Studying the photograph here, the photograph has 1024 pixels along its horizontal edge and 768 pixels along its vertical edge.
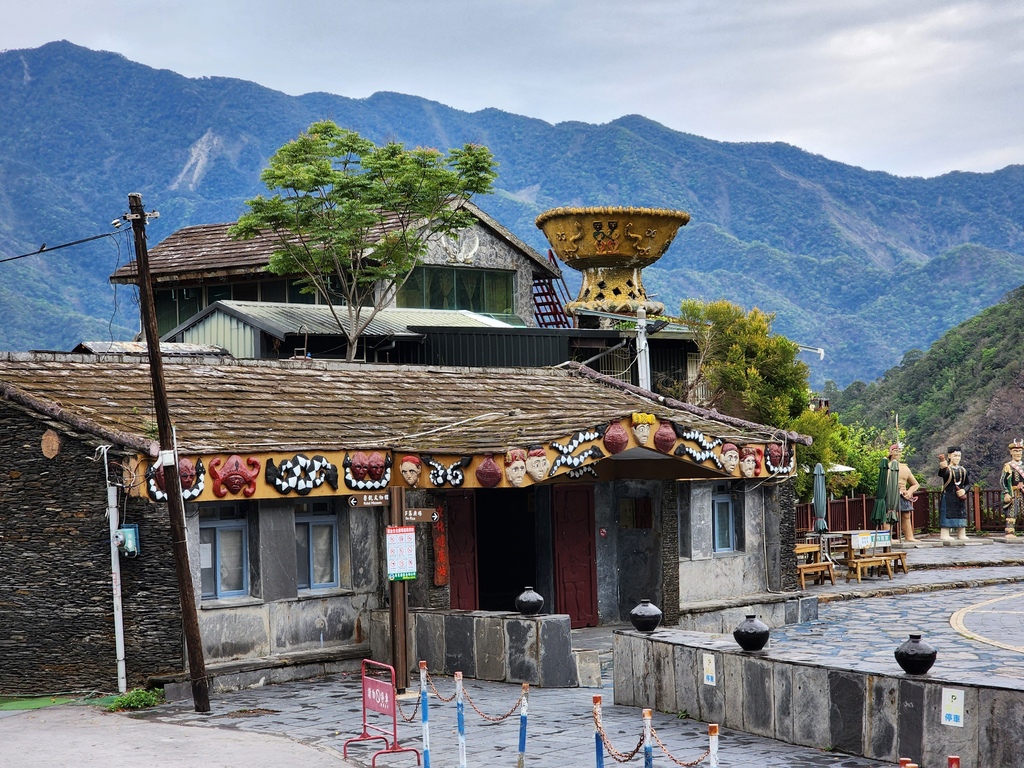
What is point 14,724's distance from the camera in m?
15.5

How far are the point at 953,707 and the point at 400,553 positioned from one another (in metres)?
7.36

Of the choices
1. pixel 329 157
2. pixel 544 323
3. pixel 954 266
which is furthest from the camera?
pixel 954 266

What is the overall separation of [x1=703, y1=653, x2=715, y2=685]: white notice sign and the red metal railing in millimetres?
22701

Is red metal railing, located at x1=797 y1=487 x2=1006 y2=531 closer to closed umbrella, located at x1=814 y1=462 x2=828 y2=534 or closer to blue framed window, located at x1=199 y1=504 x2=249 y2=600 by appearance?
closed umbrella, located at x1=814 y1=462 x2=828 y2=534

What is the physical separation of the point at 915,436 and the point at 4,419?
5929 cm

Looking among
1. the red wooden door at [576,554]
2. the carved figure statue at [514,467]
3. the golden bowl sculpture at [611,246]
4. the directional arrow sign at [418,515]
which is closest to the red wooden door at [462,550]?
the red wooden door at [576,554]

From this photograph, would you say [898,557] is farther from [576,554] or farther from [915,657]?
[915,657]

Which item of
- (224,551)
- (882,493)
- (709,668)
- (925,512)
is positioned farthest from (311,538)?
(925,512)

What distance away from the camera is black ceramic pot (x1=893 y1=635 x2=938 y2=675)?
12312 millimetres

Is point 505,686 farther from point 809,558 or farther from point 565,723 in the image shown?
point 809,558

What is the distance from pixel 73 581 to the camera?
17281mm

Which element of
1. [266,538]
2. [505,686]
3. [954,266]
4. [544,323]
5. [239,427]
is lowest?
[505,686]

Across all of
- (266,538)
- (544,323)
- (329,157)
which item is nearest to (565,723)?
(266,538)

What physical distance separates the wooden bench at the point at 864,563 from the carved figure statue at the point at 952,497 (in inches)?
286
